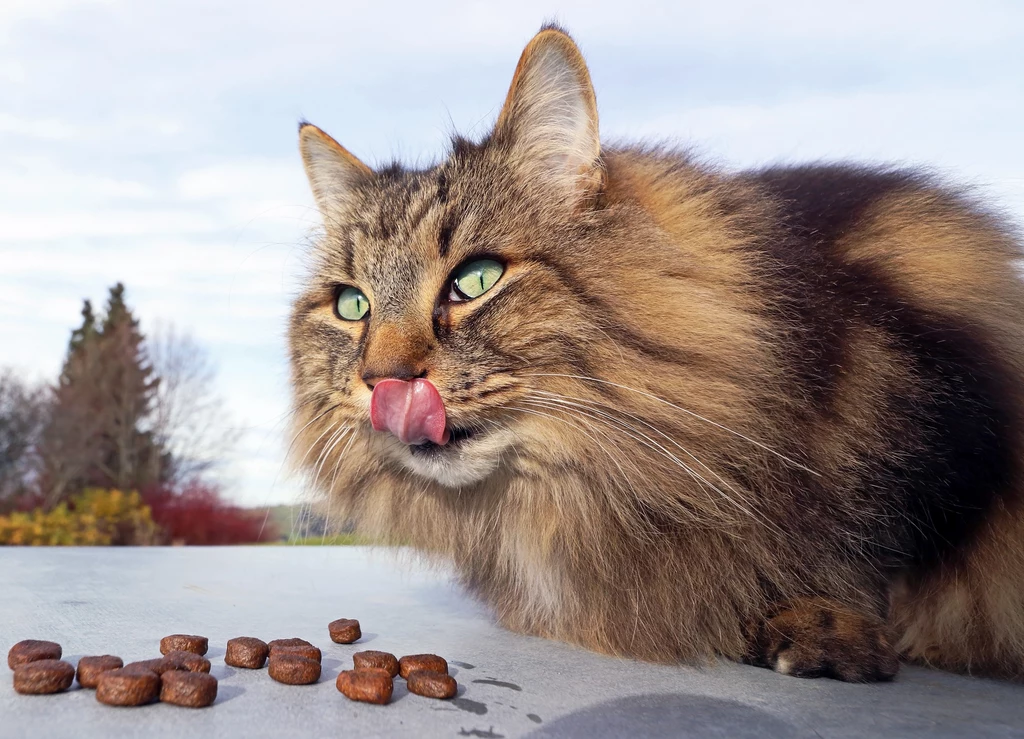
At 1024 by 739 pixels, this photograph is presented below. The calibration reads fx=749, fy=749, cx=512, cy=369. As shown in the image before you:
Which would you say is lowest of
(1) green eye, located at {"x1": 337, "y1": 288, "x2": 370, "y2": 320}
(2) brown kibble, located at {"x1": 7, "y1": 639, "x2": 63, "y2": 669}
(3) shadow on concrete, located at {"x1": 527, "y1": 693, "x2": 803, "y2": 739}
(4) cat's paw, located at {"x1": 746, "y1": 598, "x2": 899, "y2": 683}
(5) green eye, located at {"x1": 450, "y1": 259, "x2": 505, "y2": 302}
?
(2) brown kibble, located at {"x1": 7, "y1": 639, "x2": 63, "y2": 669}

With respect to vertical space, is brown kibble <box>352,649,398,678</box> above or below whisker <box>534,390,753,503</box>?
below

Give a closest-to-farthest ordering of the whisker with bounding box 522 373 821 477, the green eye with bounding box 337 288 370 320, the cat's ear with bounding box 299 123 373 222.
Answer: the whisker with bounding box 522 373 821 477 → the green eye with bounding box 337 288 370 320 → the cat's ear with bounding box 299 123 373 222

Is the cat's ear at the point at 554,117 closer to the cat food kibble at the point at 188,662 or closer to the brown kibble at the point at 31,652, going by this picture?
the cat food kibble at the point at 188,662

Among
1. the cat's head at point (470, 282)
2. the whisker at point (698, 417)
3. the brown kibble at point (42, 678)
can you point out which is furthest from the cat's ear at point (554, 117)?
the brown kibble at point (42, 678)

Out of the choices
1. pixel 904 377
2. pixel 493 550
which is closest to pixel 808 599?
pixel 904 377

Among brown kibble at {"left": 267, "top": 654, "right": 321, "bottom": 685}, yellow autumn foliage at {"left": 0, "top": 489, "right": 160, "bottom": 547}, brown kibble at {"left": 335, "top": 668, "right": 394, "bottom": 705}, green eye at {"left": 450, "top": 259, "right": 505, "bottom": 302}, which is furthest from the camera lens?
yellow autumn foliage at {"left": 0, "top": 489, "right": 160, "bottom": 547}

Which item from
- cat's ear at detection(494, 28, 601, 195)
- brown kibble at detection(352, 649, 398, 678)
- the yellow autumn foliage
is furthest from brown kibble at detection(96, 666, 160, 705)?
the yellow autumn foliage

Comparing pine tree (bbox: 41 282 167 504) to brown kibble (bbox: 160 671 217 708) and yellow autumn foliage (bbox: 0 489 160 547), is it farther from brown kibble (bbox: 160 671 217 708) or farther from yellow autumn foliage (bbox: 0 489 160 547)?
brown kibble (bbox: 160 671 217 708)
